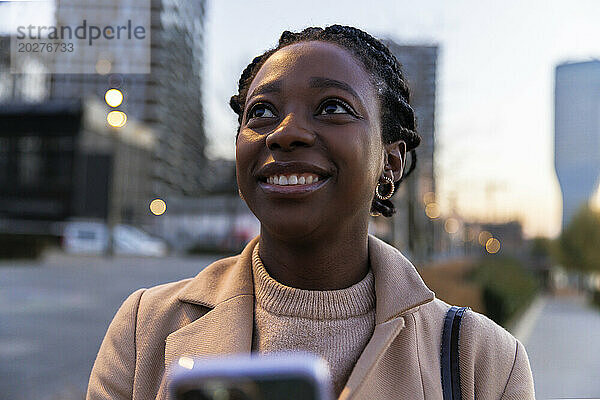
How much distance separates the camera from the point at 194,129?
828cm

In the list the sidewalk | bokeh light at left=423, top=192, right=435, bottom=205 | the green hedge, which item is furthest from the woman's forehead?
bokeh light at left=423, top=192, right=435, bottom=205

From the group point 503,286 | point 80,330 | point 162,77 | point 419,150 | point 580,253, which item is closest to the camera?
point 162,77

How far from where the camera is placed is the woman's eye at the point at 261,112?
1.26 metres

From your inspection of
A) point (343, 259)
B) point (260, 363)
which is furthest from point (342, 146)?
point (260, 363)

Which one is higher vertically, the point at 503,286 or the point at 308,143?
the point at 308,143

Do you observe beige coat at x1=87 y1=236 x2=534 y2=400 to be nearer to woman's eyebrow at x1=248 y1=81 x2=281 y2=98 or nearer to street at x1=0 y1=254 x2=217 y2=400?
woman's eyebrow at x1=248 y1=81 x2=281 y2=98

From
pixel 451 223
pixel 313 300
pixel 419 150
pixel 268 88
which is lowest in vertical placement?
pixel 451 223

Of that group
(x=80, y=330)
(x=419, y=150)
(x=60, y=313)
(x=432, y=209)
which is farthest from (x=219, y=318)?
(x=432, y=209)

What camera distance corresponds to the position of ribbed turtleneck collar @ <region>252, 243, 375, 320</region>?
1.33m

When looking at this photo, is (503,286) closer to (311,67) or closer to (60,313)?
(60,313)

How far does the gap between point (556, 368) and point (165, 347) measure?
702cm

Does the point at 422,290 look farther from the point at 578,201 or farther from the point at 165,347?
the point at 578,201

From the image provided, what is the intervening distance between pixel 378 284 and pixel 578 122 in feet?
18.2

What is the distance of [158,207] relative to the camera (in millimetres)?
9391
